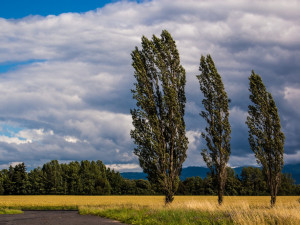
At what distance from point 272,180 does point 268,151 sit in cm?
334

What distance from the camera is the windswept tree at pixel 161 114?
1276 inches

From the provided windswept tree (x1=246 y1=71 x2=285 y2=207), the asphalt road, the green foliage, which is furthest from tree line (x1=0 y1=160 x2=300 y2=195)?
the asphalt road

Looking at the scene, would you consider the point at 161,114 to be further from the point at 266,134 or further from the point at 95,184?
the point at 95,184

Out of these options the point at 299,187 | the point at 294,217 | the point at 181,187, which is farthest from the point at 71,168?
the point at 294,217

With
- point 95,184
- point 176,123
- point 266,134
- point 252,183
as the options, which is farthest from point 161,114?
point 95,184

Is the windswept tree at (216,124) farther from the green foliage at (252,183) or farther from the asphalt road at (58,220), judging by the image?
the green foliage at (252,183)

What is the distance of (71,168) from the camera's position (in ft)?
365

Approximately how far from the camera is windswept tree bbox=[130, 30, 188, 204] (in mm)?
32406

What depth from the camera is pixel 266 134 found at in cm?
3838

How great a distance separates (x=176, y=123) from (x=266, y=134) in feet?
40.2

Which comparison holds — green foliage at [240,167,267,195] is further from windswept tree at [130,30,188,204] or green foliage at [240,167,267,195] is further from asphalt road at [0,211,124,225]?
asphalt road at [0,211,124,225]

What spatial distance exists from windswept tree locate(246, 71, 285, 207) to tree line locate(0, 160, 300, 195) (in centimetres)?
5327

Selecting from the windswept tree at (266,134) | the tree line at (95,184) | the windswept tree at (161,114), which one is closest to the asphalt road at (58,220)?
the windswept tree at (161,114)

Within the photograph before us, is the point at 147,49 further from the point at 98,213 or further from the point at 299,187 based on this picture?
the point at 299,187
